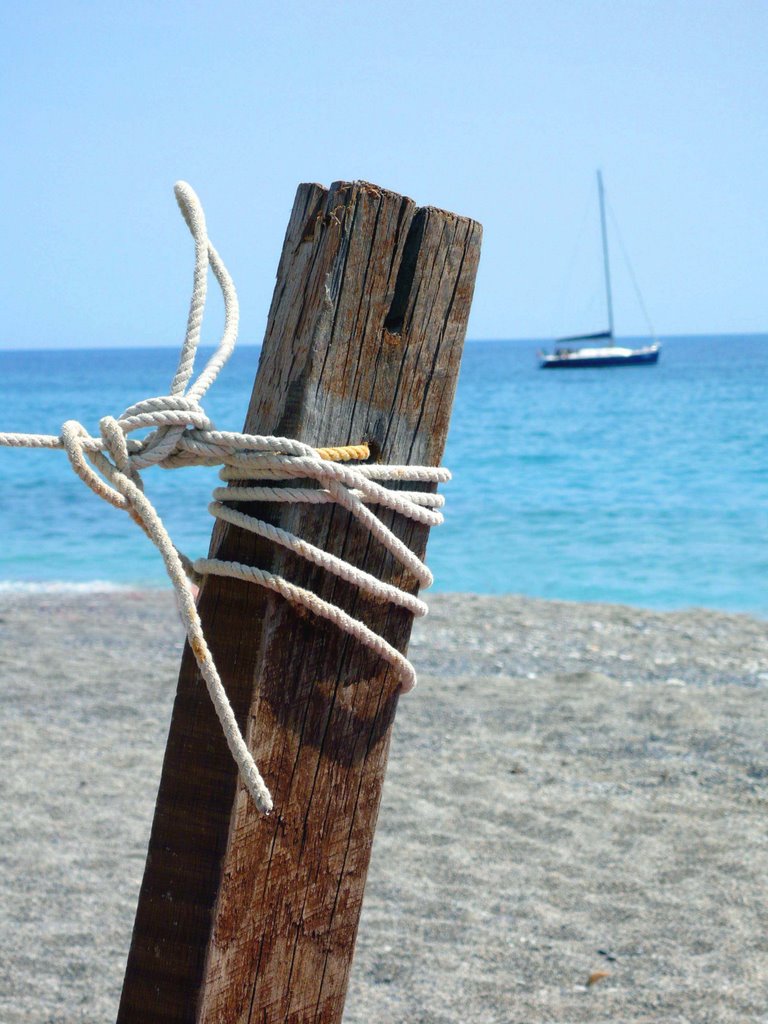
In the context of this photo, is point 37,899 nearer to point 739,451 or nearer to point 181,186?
point 181,186

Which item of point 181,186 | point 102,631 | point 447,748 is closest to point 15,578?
point 102,631

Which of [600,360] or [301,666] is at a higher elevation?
[600,360]

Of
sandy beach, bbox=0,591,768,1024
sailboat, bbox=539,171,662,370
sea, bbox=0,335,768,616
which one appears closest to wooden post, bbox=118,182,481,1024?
sandy beach, bbox=0,591,768,1024

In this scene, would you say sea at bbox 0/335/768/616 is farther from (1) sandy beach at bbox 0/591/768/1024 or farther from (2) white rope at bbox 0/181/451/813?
(2) white rope at bbox 0/181/451/813

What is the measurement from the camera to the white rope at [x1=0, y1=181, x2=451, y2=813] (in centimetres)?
121

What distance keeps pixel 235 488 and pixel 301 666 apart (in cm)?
25

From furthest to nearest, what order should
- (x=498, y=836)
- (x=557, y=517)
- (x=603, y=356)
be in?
(x=603, y=356)
(x=557, y=517)
(x=498, y=836)

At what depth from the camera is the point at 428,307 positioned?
1299 mm

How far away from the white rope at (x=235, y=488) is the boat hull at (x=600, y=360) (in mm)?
56503

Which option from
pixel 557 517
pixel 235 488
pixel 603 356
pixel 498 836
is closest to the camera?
pixel 235 488

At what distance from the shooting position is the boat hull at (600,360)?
55.9 meters

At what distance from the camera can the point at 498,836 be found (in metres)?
3.80

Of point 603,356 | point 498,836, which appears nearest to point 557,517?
point 498,836

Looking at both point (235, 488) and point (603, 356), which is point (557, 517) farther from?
point (603, 356)
